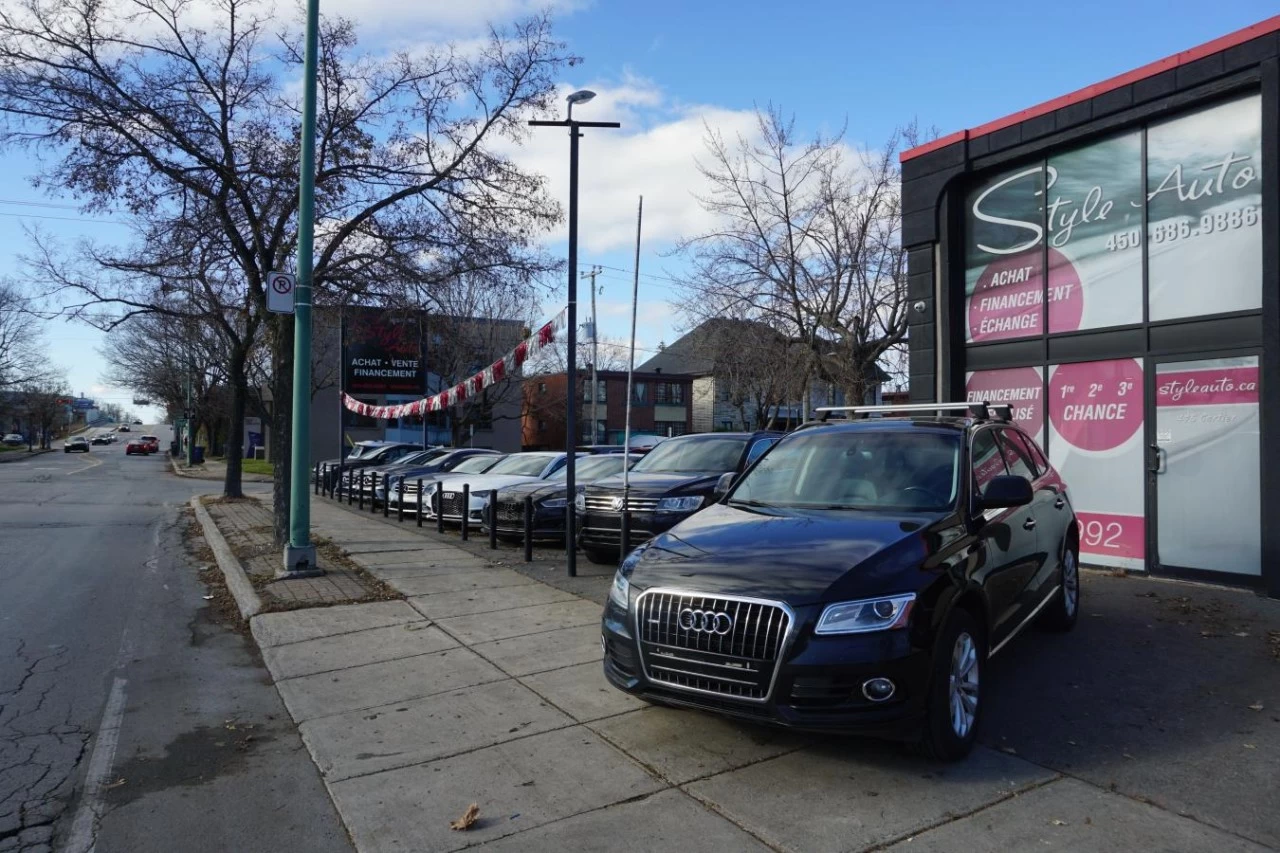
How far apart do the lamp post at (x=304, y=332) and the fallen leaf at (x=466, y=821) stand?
21.8 ft

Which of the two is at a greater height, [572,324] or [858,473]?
[572,324]

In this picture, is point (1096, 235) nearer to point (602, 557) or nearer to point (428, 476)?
point (602, 557)

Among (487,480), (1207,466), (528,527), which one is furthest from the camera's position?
(487,480)

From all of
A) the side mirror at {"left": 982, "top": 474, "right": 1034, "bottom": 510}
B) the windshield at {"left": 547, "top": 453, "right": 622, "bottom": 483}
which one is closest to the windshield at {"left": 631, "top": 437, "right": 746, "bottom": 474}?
the windshield at {"left": 547, "top": 453, "right": 622, "bottom": 483}

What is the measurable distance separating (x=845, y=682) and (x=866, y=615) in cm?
32

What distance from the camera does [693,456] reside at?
1143 centimetres

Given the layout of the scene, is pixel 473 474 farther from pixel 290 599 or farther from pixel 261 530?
pixel 290 599

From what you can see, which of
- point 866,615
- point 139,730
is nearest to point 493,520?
point 139,730

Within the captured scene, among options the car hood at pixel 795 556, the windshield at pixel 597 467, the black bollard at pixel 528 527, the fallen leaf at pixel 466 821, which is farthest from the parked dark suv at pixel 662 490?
the fallen leaf at pixel 466 821

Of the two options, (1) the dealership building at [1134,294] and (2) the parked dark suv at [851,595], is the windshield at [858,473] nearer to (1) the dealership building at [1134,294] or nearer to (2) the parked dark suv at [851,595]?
(2) the parked dark suv at [851,595]

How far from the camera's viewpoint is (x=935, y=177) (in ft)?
37.4

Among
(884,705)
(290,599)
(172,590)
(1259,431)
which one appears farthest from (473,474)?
(884,705)

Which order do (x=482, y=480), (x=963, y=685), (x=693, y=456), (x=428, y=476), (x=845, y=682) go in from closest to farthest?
(x=845, y=682), (x=963, y=685), (x=693, y=456), (x=482, y=480), (x=428, y=476)

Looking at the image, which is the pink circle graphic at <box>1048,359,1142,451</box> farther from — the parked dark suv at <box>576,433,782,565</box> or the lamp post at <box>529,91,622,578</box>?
the lamp post at <box>529,91,622,578</box>
